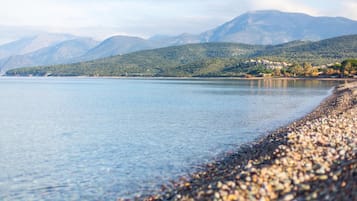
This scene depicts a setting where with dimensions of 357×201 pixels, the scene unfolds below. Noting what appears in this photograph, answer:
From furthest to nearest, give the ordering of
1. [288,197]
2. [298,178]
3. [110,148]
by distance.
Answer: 1. [110,148]
2. [298,178]
3. [288,197]

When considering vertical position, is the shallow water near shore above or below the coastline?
below

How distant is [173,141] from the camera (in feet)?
93.7

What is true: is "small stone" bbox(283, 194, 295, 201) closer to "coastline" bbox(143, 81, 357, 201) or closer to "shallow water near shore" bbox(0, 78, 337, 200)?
"coastline" bbox(143, 81, 357, 201)

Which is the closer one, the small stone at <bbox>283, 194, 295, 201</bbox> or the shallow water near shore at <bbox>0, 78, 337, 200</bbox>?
the small stone at <bbox>283, 194, 295, 201</bbox>

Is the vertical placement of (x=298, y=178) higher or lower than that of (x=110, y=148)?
higher

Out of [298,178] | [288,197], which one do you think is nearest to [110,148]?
[298,178]

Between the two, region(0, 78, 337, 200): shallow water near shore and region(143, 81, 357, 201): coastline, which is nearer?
region(143, 81, 357, 201): coastline

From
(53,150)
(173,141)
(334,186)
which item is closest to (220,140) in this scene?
(173,141)

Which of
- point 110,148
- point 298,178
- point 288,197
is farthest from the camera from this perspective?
point 110,148

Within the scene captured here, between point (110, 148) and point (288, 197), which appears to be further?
point (110, 148)

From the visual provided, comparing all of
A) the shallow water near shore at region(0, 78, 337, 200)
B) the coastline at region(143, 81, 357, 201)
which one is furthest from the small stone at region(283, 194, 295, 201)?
the shallow water near shore at region(0, 78, 337, 200)

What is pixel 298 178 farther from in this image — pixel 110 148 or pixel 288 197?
pixel 110 148

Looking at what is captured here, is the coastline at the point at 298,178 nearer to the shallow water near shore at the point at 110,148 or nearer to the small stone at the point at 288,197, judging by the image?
the small stone at the point at 288,197

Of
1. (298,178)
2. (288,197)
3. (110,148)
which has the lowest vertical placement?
(110,148)
